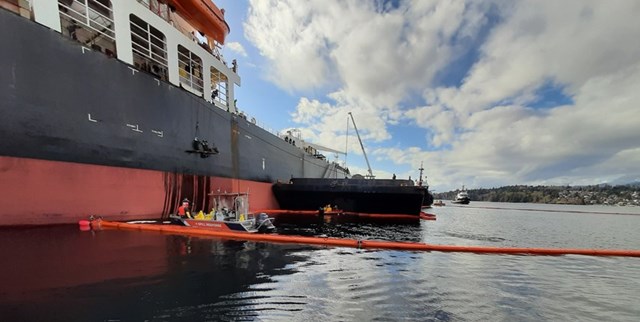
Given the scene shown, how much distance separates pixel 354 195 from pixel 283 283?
23.9 metres

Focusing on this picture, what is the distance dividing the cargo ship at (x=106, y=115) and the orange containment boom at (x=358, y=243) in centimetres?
241

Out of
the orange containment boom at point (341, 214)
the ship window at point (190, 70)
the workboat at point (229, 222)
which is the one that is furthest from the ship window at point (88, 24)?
the orange containment boom at point (341, 214)

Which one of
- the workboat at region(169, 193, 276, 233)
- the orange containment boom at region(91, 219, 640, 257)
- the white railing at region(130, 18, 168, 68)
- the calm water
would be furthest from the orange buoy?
the white railing at region(130, 18, 168, 68)

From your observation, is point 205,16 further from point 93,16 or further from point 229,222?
point 229,222

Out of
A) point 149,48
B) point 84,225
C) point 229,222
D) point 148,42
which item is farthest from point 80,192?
point 148,42

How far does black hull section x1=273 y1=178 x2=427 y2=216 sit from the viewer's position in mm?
30062

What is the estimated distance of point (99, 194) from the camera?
1478cm

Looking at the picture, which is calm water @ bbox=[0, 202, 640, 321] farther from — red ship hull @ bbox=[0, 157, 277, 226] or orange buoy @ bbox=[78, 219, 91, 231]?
red ship hull @ bbox=[0, 157, 277, 226]

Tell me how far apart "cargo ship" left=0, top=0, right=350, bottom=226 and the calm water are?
2.44 meters

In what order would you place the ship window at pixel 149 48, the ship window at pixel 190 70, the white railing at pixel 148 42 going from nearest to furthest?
the white railing at pixel 148 42 → the ship window at pixel 149 48 → the ship window at pixel 190 70

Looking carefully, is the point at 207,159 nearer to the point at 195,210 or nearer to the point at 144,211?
the point at 195,210

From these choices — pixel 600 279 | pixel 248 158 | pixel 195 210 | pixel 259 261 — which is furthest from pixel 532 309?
pixel 248 158

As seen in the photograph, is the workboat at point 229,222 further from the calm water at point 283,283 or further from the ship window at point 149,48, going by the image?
the ship window at point 149,48

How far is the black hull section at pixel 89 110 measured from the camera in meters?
12.0
